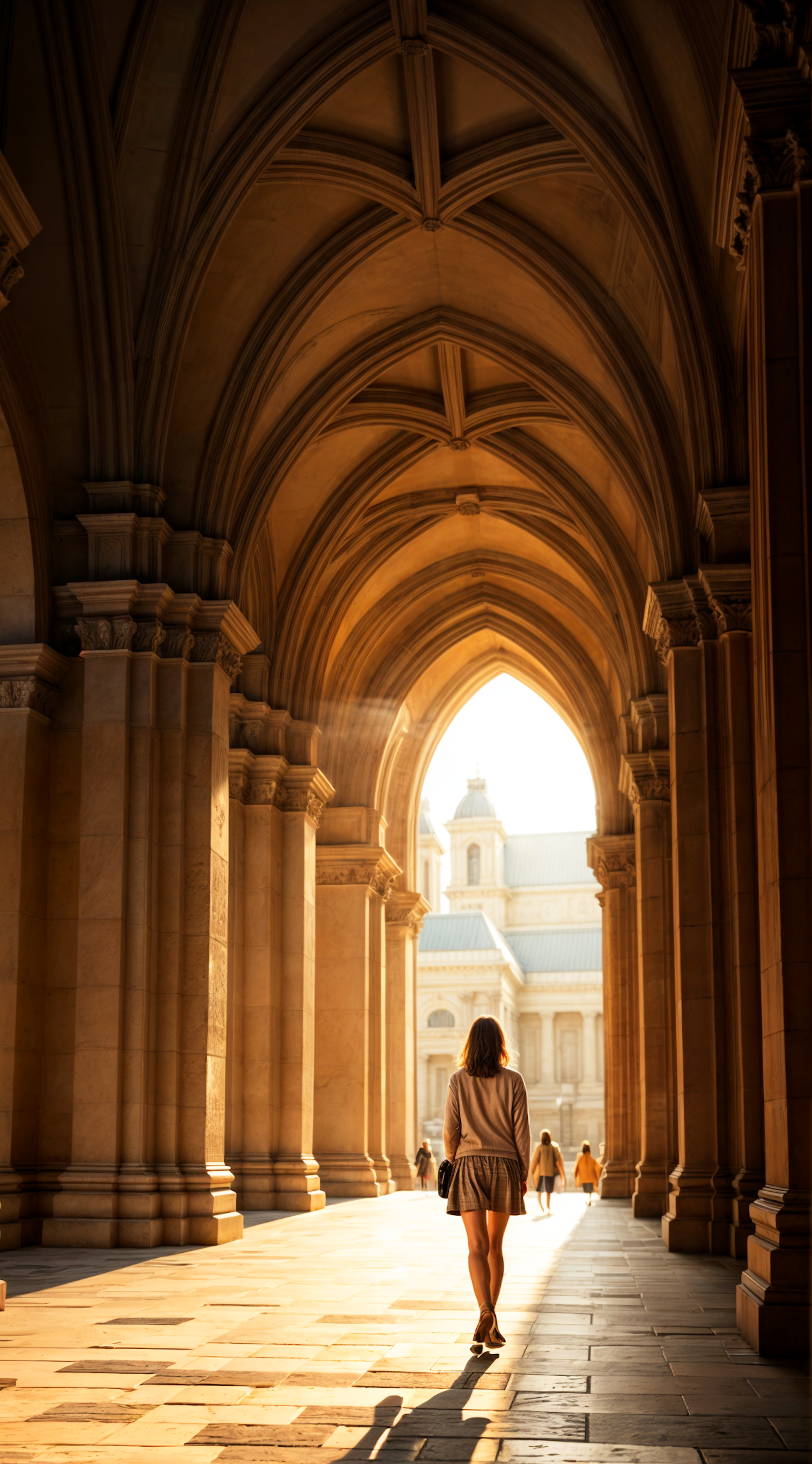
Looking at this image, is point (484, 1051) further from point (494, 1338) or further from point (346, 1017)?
point (346, 1017)

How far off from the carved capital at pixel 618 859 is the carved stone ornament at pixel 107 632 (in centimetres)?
1388

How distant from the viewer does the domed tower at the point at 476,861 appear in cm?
9581

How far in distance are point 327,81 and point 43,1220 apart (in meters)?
11.3

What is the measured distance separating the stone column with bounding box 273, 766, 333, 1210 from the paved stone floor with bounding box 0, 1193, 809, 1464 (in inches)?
331

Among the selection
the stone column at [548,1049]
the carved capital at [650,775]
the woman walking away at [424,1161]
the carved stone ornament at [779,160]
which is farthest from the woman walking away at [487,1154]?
the stone column at [548,1049]

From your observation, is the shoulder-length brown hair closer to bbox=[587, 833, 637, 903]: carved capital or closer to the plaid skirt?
the plaid skirt

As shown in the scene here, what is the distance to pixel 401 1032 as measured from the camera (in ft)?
101

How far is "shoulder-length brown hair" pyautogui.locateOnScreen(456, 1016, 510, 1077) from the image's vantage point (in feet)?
23.8

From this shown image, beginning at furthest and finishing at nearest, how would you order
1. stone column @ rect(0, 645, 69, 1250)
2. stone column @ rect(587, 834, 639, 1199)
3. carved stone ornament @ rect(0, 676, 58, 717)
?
stone column @ rect(587, 834, 639, 1199) → carved stone ornament @ rect(0, 676, 58, 717) → stone column @ rect(0, 645, 69, 1250)

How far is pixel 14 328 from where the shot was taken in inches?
560

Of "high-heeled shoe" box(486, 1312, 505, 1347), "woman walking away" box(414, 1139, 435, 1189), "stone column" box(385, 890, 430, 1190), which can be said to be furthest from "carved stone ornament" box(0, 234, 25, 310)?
"woman walking away" box(414, 1139, 435, 1189)

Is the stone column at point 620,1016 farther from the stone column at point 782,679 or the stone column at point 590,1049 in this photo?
the stone column at point 590,1049

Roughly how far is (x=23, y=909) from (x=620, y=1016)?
1444 cm

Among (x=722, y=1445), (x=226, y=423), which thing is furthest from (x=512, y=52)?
(x=722, y=1445)
